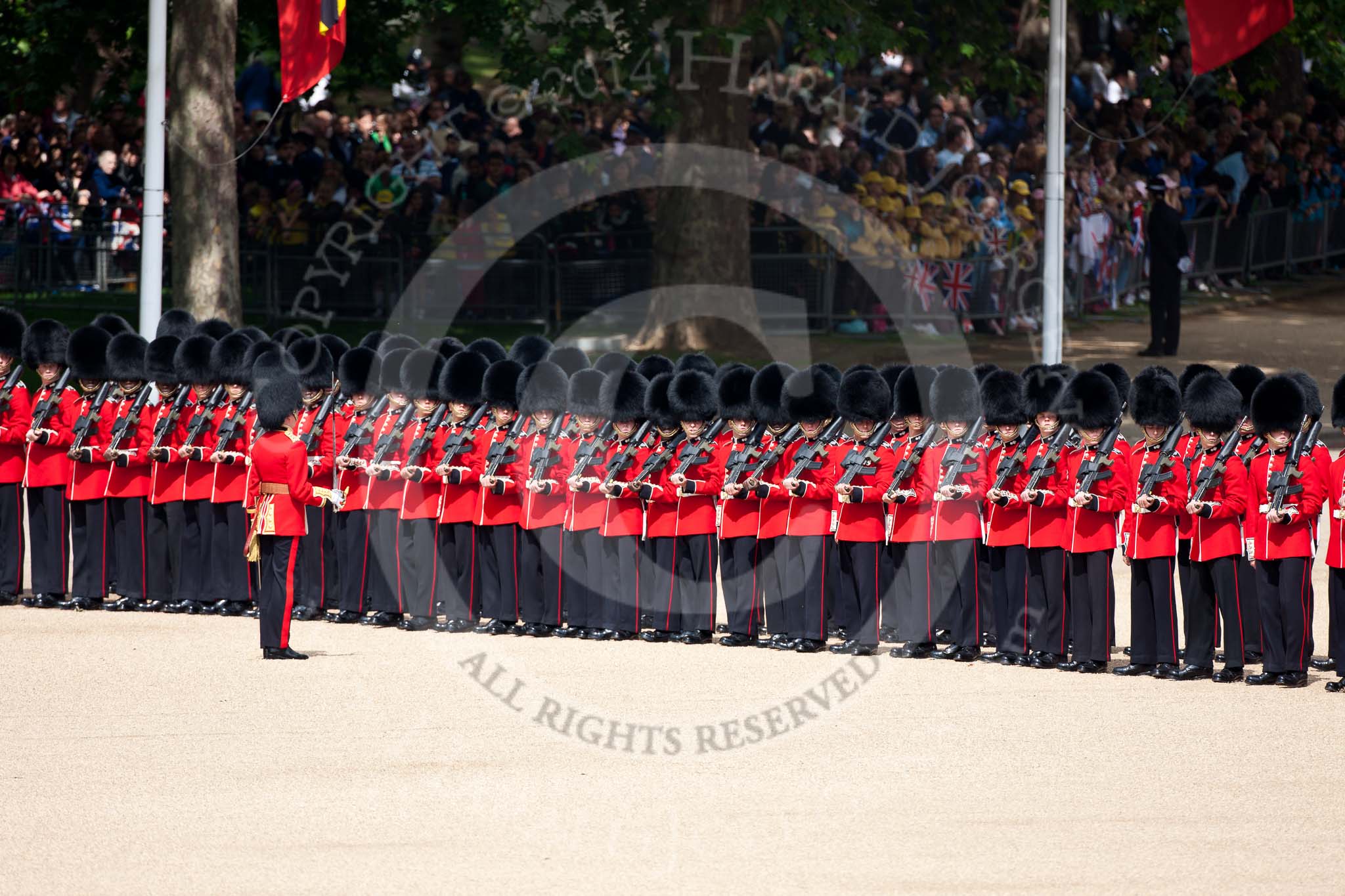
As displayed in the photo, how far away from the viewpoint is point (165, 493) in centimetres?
1141

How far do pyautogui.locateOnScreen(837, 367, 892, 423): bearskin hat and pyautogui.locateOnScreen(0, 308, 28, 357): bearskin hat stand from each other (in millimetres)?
4479

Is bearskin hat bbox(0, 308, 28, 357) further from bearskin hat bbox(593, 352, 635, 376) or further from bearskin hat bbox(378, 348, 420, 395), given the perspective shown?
bearskin hat bbox(593, 352, 635, 376)

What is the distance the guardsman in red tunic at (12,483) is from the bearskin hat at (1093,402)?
17.9 ft

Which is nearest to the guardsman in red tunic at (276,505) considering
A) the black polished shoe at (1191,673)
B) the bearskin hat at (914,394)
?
the bearskin hat at (914,394)

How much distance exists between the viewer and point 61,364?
38.5 ft

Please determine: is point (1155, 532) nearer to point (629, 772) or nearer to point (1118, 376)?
point (1118, 376)

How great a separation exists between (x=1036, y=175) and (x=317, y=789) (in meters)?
13.7

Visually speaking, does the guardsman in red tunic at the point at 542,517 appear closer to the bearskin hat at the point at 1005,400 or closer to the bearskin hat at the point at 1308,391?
the bearskin hat at the point at 1005,400

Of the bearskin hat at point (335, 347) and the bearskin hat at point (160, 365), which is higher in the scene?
the bearskin hat at point (335, 347)

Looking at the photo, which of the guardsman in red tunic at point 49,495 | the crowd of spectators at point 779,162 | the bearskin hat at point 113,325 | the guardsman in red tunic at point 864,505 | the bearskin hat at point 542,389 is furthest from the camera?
the crowd of spectators at point 779,162

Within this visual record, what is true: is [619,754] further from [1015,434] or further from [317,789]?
[1015,434]

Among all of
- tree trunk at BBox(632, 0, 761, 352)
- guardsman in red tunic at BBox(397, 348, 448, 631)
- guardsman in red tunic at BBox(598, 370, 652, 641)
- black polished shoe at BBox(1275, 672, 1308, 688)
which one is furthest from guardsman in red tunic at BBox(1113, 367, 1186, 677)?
tree trunk at BBox(632, 0, 761, 352)

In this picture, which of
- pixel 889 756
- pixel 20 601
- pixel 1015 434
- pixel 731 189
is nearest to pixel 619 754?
pixel 889 756

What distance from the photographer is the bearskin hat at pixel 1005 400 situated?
32.9 feet
